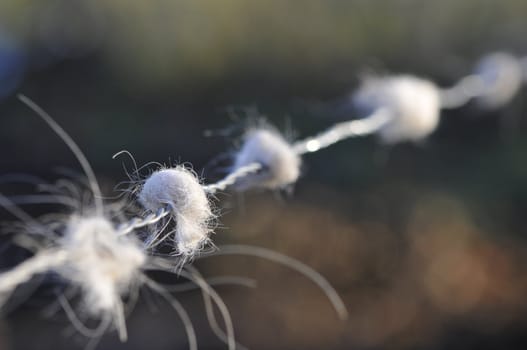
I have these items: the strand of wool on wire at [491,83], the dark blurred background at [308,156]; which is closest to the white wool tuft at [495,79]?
the strand of wool on wire at [491,83]

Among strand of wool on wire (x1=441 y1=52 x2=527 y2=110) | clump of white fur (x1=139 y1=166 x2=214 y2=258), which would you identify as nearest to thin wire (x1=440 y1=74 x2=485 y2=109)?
strand of wool on wire (x1=441 y1=52 x2=527 y2=110)

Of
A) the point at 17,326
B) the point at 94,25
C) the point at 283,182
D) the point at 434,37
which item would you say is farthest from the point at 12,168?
the point at 434,37

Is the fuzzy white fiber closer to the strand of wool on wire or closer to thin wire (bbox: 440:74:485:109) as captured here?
thin wire (bbox: 440:74:485:109)

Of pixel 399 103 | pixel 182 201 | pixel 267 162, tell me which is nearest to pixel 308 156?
pixel 399 103

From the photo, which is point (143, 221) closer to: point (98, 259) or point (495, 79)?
point (98, 259)

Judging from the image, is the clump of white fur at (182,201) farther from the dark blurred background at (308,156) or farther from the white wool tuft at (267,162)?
the dark blurred background at (308,156)
